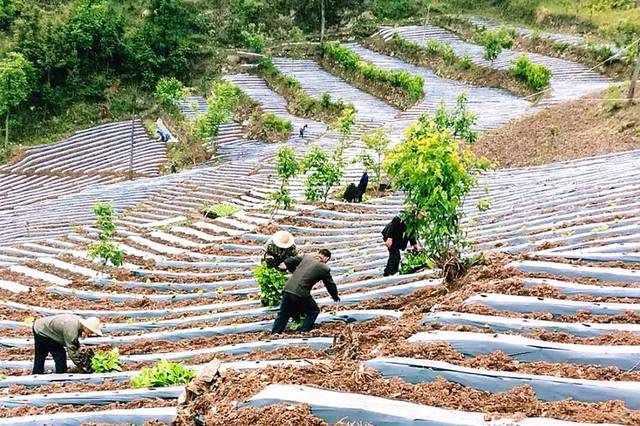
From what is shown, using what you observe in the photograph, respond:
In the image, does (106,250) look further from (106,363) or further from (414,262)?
(414,262)

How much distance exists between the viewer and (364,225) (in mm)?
12891

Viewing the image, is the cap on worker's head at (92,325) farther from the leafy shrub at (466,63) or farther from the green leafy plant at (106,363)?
the leafy shrub at (466,63)

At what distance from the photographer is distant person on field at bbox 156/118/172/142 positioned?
97.4 feet

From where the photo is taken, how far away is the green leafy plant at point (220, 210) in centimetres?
1576

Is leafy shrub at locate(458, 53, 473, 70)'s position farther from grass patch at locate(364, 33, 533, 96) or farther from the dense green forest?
the dense green forest

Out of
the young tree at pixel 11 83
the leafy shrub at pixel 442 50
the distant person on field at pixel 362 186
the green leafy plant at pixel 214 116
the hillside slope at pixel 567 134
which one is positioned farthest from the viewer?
the leafy shrub at pixel 442 50

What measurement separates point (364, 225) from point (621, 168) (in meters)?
4.45

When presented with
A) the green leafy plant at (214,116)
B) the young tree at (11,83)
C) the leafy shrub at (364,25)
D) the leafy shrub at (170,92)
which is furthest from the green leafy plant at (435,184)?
the leafy shrub at (364,25)

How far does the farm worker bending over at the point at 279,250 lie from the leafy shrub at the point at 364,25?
29.2m

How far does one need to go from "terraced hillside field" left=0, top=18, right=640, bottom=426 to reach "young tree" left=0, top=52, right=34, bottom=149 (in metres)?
Result: 15.6

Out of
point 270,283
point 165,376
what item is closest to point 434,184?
point 270,283

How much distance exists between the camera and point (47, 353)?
7.86 m

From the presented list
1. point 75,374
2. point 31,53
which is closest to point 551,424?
point 75,374

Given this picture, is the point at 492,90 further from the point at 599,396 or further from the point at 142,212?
the point at 599,396
